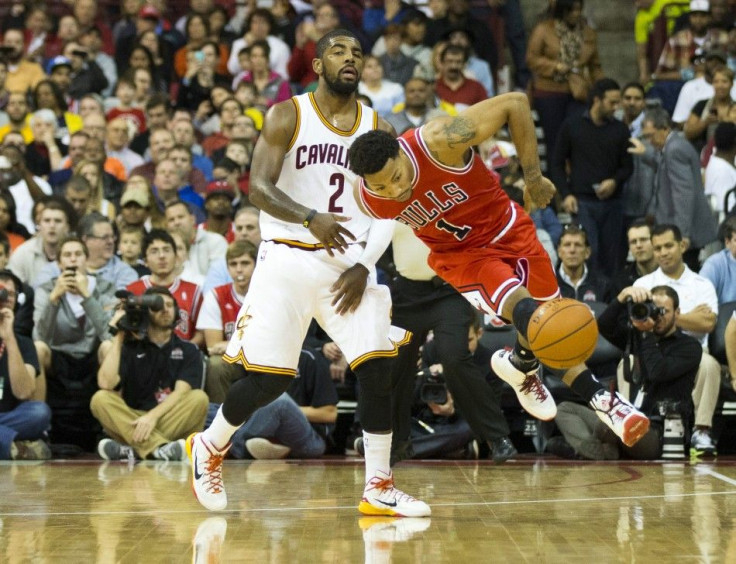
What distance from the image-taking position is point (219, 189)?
12.4 m

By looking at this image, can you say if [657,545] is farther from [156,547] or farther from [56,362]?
[56,362]

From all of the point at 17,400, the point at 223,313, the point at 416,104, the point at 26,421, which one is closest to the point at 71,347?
the point at 17,400

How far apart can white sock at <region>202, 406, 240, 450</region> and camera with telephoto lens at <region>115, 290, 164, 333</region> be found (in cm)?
310

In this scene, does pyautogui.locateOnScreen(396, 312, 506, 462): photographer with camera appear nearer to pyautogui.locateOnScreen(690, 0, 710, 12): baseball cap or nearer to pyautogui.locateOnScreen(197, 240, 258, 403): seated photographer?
pyautogui.locateOnScreen(197, 240, 258, 403): seated photographer

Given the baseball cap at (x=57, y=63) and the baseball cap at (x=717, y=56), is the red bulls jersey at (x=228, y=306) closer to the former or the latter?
the baseball cap at (x=57, y=63)

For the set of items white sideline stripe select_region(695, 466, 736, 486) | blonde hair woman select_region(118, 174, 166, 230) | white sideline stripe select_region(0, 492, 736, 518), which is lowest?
white sideline stripe select_region(695, 466, 736, 486)

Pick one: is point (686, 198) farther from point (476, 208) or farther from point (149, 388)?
point (476, 208)

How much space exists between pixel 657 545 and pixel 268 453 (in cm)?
477

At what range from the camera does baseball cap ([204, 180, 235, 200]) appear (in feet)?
40.3

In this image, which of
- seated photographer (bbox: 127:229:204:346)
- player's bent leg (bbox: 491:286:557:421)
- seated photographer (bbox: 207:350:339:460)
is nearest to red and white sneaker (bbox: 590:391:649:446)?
player's bent leg (bbox: 491:286:557:421)

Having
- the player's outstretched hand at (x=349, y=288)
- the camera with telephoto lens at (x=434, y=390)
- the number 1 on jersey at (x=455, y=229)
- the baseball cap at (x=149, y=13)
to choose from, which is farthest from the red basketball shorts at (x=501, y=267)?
the baseball cap at (x=149, y=13)

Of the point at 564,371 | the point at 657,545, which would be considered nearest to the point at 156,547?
the point at 657,545

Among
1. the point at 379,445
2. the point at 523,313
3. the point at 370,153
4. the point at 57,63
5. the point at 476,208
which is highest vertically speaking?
the point at 57,63

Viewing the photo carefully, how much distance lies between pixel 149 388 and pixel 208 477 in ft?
11.4
